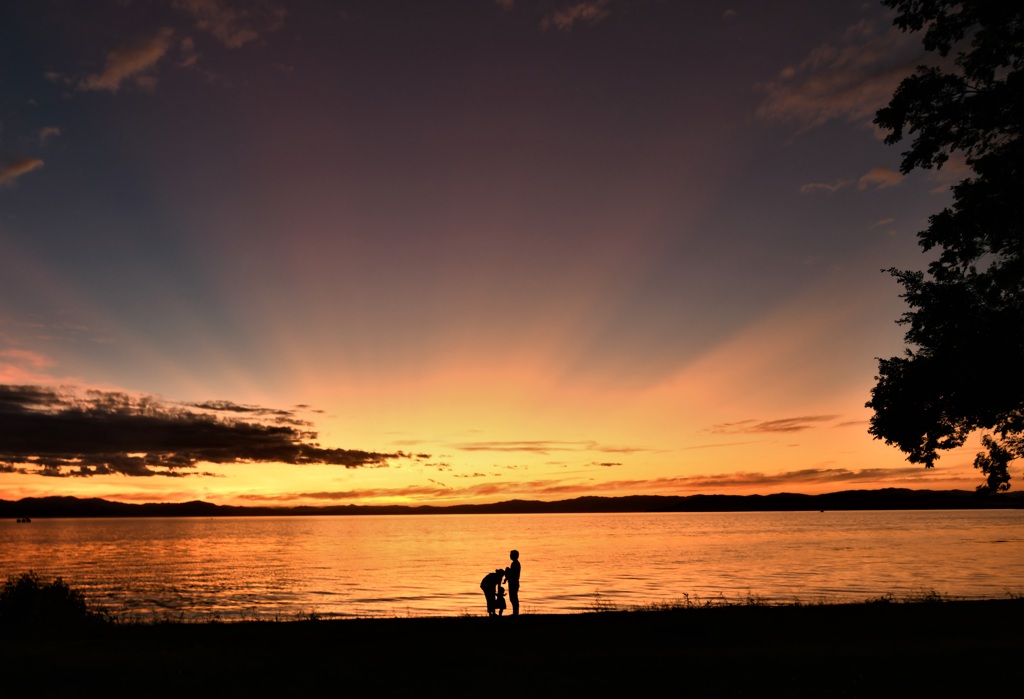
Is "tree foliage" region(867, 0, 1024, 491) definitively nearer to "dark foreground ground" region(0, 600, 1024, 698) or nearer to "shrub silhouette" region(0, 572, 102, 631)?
"dark foreground ground" region(0, 600, 1024, 698)

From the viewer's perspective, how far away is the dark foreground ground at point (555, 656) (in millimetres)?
14211

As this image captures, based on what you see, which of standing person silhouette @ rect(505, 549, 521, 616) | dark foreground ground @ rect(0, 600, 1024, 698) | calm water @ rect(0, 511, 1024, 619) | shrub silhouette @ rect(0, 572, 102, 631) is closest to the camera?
dark foreground ground @ rect(0, 600, 1024, 698)

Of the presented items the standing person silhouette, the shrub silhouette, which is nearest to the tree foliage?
the standing person silhouette

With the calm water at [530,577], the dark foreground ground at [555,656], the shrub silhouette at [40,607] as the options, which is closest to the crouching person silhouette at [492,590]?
the dark foreground ground at [555,656]

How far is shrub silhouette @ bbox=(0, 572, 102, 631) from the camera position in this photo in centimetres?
2644

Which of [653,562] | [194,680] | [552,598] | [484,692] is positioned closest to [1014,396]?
[484,692]

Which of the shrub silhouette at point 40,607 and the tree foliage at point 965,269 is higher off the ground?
the tree foliage at point 965,269

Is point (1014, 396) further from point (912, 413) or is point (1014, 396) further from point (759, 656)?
point (759, 656)

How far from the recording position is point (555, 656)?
17.6 metres

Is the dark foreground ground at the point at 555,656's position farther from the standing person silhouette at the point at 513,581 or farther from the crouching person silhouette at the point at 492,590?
the standing person silhouette at the point at 513,581

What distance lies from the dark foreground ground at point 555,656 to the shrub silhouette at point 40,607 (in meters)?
4.55

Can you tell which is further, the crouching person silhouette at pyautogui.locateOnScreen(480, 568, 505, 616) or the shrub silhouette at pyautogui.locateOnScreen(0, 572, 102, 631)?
the shrub silhouette at pyautogui.locateOnScreen(0, 572, 102, 631)

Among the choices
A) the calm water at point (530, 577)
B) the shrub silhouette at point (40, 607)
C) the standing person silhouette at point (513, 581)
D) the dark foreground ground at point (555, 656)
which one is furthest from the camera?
the calm water at point (530, 577)

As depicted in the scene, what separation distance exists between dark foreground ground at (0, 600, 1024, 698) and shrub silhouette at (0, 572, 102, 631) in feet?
14.9
